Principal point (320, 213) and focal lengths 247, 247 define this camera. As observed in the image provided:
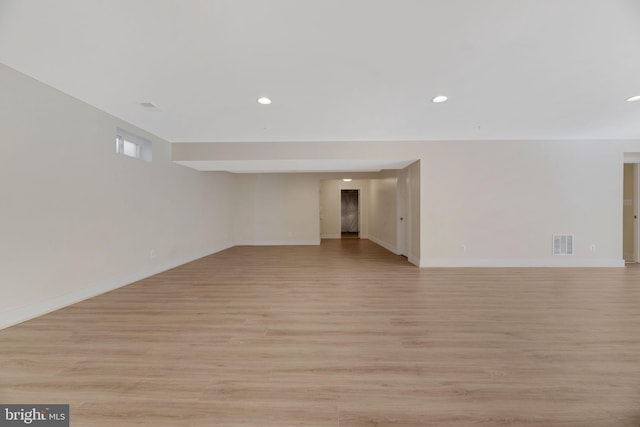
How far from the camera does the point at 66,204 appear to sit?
2.85m

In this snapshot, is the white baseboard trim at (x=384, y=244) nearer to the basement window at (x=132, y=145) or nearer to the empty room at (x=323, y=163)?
the empty room at (x=323, y=163)

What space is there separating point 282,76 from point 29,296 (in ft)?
11.1

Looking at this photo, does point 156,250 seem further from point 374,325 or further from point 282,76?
point 374,325

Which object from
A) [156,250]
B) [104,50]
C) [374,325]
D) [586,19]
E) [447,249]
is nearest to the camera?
[586,19]

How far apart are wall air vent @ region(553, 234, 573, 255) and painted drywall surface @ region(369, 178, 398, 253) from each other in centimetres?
307

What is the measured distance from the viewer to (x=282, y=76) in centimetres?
259

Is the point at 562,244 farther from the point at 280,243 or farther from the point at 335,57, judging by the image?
the point at 280,243

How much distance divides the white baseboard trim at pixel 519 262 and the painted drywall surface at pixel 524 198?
19mm

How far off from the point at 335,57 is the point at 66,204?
133 inches

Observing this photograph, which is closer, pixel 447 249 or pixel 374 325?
pixel 374 325

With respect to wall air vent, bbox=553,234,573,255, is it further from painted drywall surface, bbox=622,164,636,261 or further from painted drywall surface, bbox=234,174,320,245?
painted drywall surface, bbox=234,174,320,245

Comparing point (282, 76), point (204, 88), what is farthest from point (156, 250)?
point (282, 76)

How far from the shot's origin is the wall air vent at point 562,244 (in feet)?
15.8

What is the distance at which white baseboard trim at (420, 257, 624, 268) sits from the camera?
4.78 m
